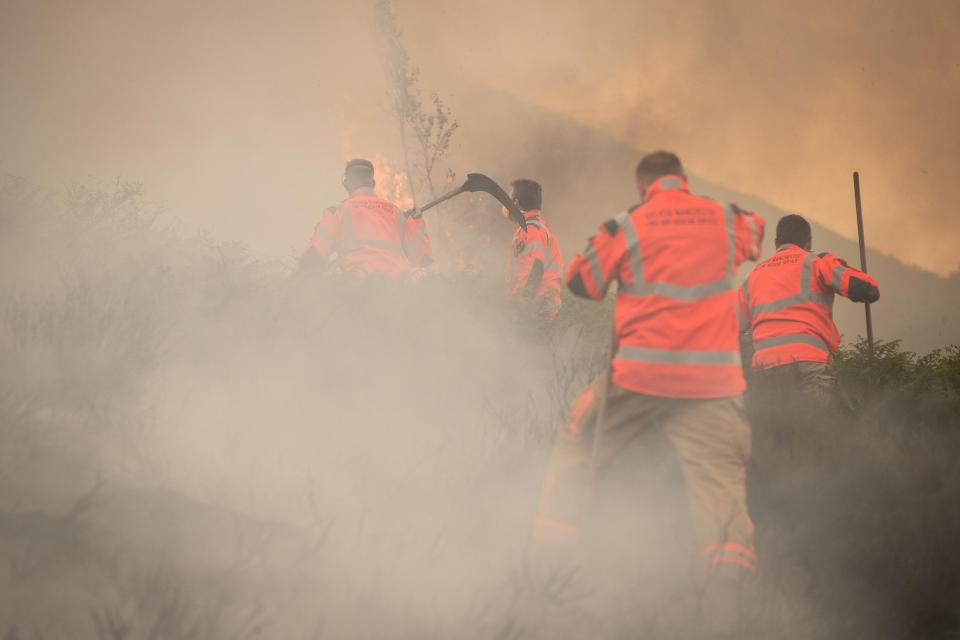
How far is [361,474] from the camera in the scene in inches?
156

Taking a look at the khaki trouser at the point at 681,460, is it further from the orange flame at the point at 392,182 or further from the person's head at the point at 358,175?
the orange flame at the point at 392,182

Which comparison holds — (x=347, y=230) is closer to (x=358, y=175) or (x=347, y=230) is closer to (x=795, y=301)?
(x=358, y=175)

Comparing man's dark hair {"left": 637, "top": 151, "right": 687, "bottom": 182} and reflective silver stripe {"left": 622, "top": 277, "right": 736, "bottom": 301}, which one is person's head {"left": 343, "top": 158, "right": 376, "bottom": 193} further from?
reflective silver stripe {"left": 622, "top": 277, "right": 736, "bottom": 301}

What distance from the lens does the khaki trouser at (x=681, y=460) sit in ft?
10.1

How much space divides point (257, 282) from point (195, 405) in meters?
1.50

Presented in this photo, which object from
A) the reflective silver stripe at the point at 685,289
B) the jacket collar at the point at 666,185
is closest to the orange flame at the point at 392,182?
the jacket collar at the point at 666,185

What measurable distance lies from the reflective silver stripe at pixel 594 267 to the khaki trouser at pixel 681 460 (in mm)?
426

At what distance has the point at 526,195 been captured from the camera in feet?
28.3

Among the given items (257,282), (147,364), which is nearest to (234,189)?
(257,282)

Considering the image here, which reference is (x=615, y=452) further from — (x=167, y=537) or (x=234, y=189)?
(x=234, y=189)

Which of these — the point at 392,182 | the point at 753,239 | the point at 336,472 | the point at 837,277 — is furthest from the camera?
the point at 392,182

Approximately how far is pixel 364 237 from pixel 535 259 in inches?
81.3

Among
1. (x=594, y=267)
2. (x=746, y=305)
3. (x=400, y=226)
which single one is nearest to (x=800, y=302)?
(x=746, y=305)

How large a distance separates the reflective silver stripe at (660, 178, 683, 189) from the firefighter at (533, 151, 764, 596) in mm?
32
